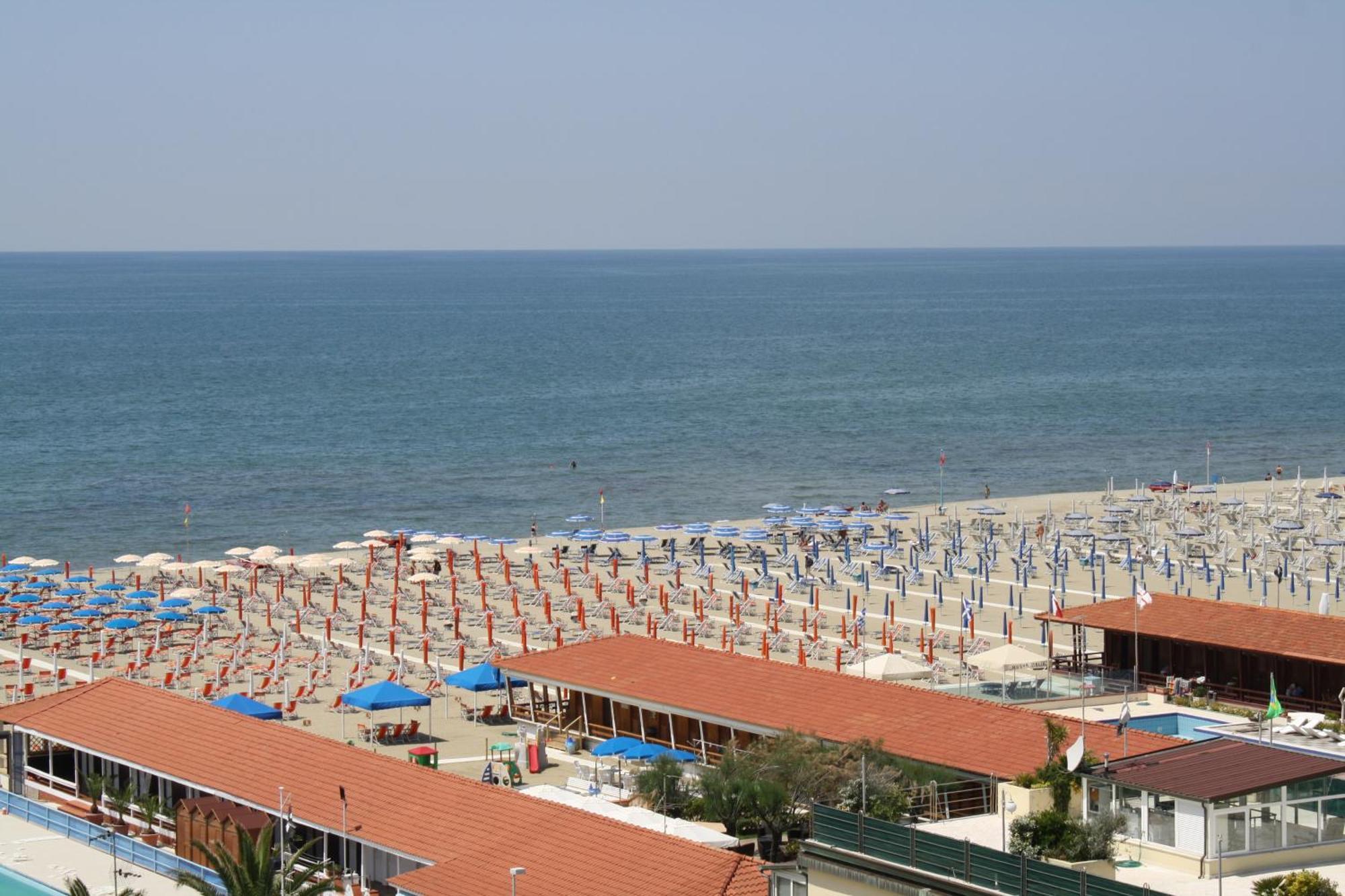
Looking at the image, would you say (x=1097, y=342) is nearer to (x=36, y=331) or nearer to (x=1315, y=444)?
(x=1315, y=444)

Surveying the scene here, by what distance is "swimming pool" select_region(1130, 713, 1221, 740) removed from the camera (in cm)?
2380

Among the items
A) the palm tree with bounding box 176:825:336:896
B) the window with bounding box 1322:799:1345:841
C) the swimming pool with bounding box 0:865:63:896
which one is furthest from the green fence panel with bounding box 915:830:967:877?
the swimming pool with bounding box 0:865:63:896

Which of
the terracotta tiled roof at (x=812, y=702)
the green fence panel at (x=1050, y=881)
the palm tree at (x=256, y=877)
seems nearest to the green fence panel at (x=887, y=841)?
the green fence panel at (x=1050, y=881)

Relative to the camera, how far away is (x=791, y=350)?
440ft

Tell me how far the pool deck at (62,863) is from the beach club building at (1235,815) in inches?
419

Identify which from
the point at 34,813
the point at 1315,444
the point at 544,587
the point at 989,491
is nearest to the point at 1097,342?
the point at 1315,444

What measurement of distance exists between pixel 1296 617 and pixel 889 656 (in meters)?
6.30

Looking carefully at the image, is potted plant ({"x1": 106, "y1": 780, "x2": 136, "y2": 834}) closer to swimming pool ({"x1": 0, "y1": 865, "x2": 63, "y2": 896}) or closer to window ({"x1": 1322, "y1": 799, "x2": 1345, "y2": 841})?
swimming pool ({"x1": 0, "y1": 865, "x2": 63, "y2": 896})

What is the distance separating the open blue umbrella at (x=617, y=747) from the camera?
87.5 feet

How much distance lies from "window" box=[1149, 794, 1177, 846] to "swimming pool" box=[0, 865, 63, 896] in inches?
464

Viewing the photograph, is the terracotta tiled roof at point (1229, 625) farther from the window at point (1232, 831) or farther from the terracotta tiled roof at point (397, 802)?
the window at point (1232, 831)

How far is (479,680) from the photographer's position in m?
31.3

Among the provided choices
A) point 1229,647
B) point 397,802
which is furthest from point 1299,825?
point 1229,647

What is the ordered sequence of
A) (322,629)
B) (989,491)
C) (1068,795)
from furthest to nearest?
1. (989,491)
2. (322,629)
3. (1068,795)
